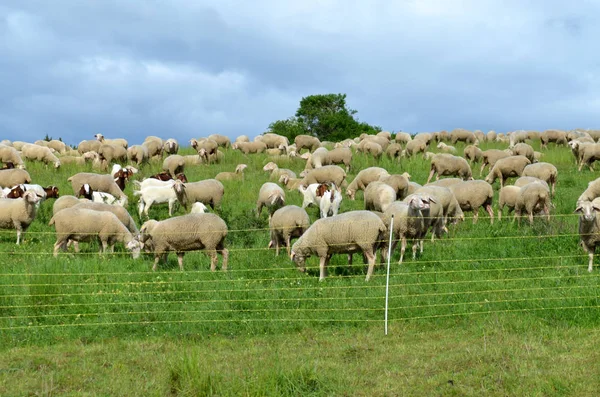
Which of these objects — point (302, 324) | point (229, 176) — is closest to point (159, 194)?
point (229, 176)

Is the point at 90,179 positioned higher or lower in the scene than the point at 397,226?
higher

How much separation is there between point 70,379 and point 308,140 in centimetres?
3327

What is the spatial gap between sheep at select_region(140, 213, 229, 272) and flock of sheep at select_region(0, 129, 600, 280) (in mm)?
21

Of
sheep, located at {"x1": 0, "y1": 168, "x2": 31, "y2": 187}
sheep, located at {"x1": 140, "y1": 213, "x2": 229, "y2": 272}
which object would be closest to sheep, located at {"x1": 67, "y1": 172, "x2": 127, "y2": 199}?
sheep, located at {"x1": 0, "y1": 168, "x2": 31, "y2": 187}

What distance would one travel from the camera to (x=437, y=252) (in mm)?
15258

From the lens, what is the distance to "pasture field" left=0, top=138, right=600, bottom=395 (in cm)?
806

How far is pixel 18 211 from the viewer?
1697 centimetres

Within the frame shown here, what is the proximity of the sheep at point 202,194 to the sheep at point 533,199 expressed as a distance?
915 centimetres

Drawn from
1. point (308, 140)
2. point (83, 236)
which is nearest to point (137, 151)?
point (308, 140)

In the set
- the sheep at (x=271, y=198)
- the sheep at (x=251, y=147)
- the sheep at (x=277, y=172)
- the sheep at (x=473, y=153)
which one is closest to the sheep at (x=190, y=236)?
the sheep at (x=271, y=198)

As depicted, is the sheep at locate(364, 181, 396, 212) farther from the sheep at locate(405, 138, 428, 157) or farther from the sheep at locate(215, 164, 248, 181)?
the sheep at locate(405, 138, 428, 157)

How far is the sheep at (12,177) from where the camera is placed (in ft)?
76.8

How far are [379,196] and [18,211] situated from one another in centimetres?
939

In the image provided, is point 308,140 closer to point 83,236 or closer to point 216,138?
point 216,138
